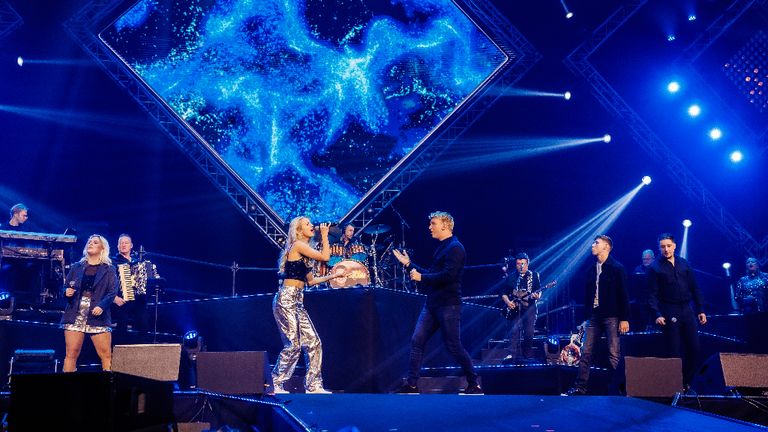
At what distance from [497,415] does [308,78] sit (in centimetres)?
1144

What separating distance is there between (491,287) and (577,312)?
199 centimetres

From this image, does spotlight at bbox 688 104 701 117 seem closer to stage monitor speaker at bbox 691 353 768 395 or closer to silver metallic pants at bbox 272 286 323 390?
stage monitor speaker at bbox 691 353 768 395

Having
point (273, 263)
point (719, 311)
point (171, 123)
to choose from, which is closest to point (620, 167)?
point (719, 311)

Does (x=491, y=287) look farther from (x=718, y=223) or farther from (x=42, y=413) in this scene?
(x=42, y=413)

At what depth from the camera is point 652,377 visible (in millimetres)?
8203

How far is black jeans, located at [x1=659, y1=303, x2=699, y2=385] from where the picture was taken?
9734 mm

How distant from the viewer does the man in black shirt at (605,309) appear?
9500 mm

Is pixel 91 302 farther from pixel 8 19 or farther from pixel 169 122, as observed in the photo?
pixel 8 19

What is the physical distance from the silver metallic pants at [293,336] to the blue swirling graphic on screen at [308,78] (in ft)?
23.1

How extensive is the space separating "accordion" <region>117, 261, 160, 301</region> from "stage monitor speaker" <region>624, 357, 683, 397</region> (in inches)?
284

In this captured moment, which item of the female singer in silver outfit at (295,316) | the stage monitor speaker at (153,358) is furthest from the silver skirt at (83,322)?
the female singer in silver outfit at (295,316)

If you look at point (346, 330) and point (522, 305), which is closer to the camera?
point (346, 330)

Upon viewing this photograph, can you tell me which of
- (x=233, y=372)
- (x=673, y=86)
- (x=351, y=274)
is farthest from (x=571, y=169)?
(x=233, y=372)

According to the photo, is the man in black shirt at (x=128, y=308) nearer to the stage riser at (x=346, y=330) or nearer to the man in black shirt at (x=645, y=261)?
the stage riser at (x=346, y=330)
